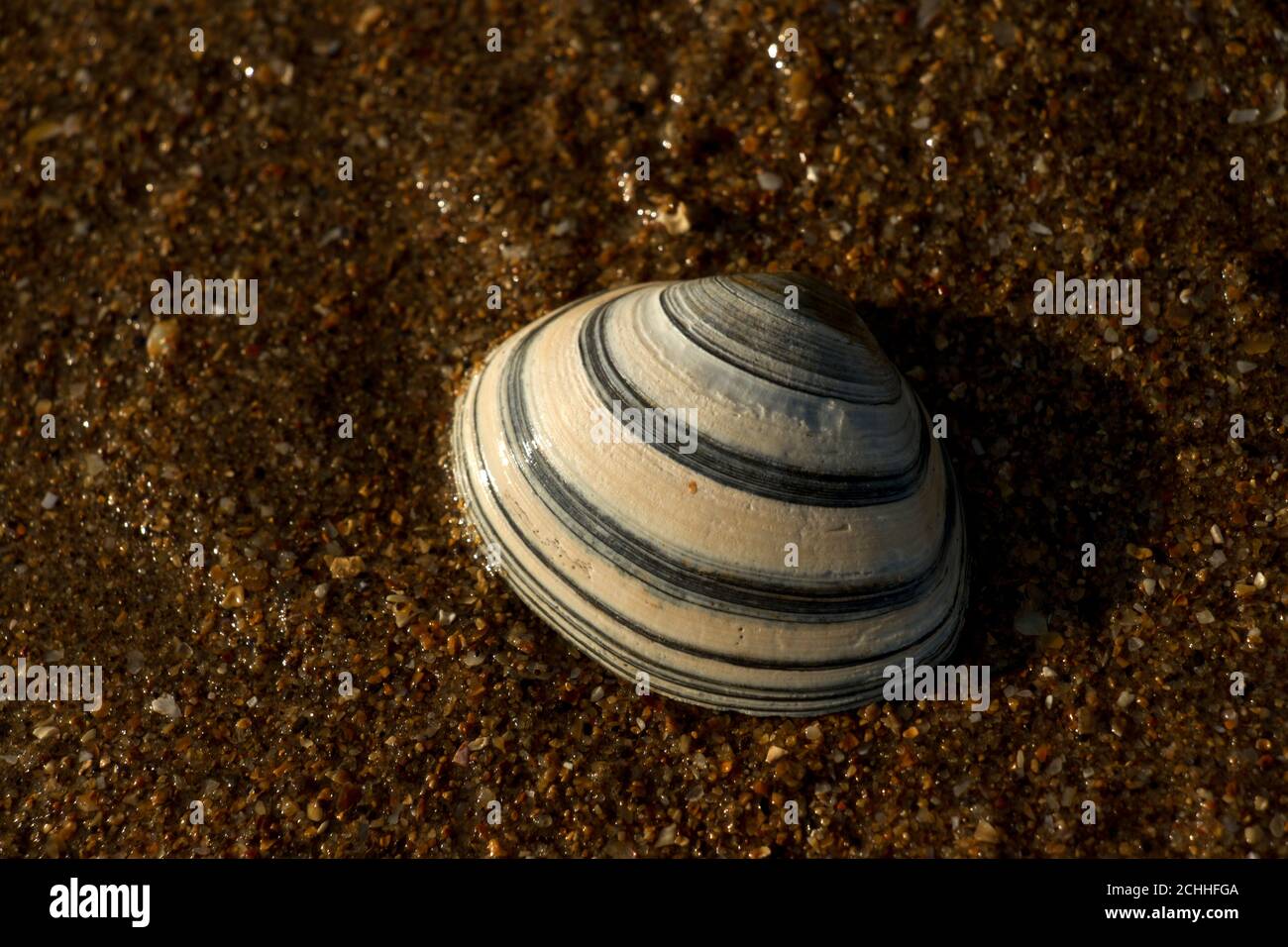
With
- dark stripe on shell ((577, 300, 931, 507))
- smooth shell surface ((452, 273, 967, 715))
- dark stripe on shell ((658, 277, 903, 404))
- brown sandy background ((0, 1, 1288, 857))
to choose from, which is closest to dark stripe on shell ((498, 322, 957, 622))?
smooth shell surface ((452, 273, 967, 715))

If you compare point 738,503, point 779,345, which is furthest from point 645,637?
point 779,345

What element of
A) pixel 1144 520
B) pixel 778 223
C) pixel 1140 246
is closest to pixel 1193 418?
pixel 1144 520

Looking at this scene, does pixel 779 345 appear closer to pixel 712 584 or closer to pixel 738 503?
pixel 738 503

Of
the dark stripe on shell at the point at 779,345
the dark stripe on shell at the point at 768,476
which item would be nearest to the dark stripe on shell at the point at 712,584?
the dark stripe on shell at the point at 768,476

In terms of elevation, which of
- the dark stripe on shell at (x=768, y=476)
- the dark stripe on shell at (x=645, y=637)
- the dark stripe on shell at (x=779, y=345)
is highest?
the dark stripe on shell at (x=779, y=345)

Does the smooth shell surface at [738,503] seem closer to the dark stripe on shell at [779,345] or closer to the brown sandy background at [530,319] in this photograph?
the dark stripe on shell at [779,345]
